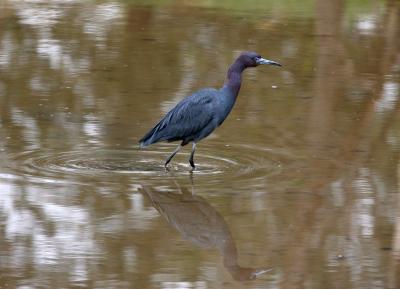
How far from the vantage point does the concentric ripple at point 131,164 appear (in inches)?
400

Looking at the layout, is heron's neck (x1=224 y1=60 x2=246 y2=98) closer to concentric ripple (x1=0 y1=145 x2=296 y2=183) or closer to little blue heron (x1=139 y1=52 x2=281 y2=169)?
little blue heron (x1=139 y1=52 x2=281 y2=169)

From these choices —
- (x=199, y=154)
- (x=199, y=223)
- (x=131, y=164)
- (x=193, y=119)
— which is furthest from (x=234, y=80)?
(x=199, y=223)

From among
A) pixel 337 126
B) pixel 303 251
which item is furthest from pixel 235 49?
pixel 303 251

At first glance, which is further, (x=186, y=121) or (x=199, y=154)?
(x=199, y=154)

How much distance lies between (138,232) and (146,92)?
491 cm

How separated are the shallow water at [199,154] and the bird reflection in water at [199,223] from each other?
0.02 meters

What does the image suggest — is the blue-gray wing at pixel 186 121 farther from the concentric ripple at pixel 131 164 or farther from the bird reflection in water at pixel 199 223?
the bird reflection in water at pixel 199 223

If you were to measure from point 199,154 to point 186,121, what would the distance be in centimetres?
51

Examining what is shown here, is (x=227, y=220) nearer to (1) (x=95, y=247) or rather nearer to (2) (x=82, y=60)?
(1) (x=95, y=247)

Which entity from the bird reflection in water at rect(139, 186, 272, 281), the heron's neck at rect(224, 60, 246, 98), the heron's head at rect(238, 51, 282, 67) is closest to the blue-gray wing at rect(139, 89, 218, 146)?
the heron's neck at rect(224, 60, 246, 98)

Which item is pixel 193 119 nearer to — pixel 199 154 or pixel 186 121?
pixel 186 121

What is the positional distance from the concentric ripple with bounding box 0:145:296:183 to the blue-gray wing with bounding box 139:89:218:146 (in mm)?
263

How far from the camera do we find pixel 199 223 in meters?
8.98

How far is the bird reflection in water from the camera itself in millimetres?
7906
